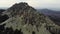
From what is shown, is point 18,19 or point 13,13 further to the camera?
point 13,13

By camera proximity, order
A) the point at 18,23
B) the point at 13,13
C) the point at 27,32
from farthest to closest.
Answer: the point at 13,13
the point at 18,23
the point at 27,32

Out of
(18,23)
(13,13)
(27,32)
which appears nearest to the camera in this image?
(27,32)

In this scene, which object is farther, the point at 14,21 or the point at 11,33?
the point at 14,21

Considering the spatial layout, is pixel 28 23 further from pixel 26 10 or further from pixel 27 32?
pixel 26 10

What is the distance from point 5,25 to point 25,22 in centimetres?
206

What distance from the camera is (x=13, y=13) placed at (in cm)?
2067

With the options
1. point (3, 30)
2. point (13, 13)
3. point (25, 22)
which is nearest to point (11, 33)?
point (3, 30)

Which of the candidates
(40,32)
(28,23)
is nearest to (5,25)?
(28,23)

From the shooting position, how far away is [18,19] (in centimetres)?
1816

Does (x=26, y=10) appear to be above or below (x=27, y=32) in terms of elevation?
above

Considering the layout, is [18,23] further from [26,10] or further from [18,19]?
[26,10]

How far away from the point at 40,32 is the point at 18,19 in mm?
3109

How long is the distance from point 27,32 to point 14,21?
7.57 feet

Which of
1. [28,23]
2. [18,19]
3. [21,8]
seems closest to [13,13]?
[21,8]
